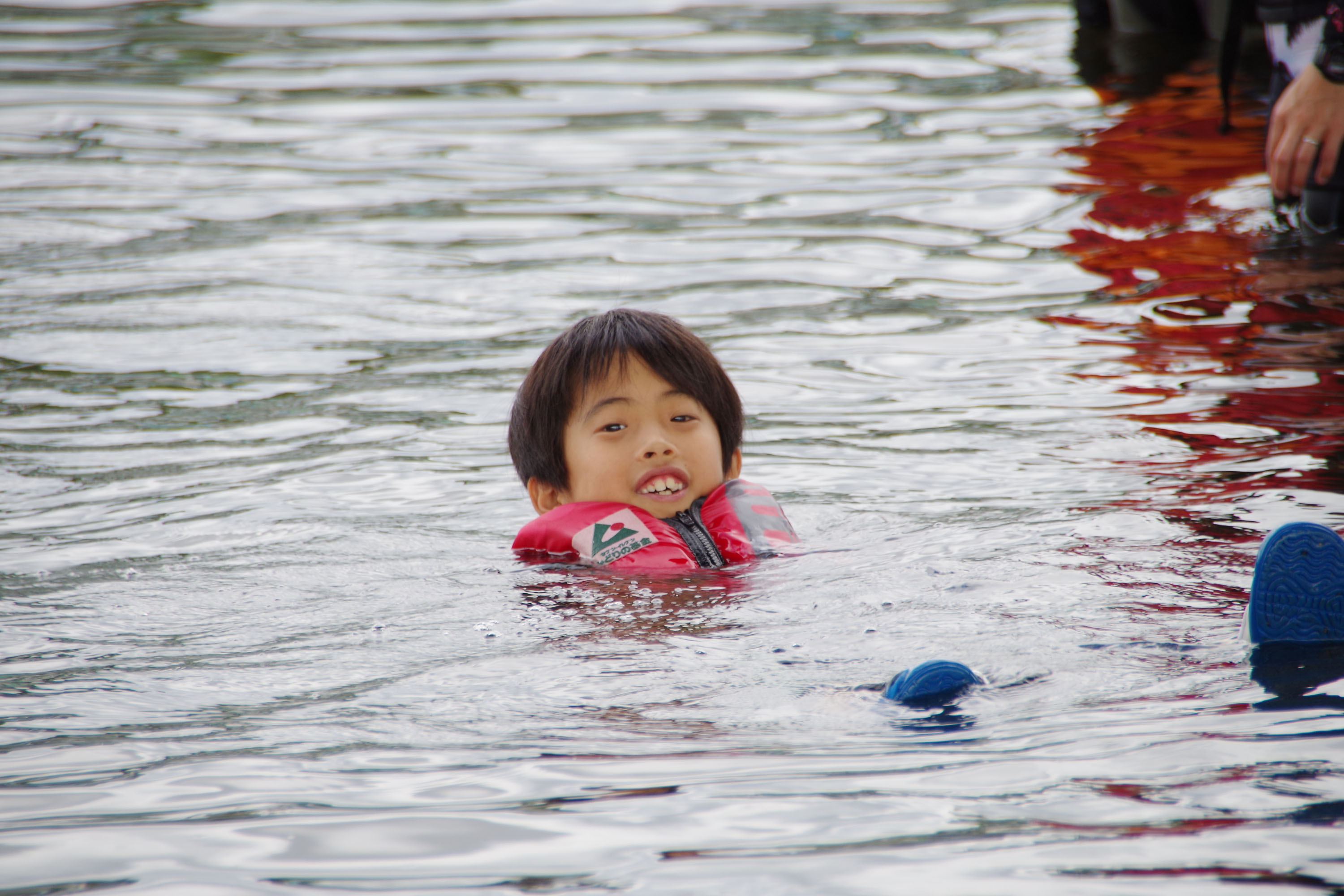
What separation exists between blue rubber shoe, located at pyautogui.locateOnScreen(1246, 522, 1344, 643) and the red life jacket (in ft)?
4.74

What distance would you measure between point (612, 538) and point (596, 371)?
17.6 inches

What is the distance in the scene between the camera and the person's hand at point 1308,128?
201 inches

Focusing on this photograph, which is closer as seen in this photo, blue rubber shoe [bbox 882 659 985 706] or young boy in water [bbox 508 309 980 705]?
blue rubber shoe [bbox 882 659 985 706]

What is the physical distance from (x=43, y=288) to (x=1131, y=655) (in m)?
5.74

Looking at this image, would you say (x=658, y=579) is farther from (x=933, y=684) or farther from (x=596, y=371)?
(x=933, y=684)

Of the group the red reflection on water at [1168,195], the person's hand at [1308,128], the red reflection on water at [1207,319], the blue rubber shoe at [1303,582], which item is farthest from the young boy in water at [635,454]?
the red reflection on water at [1168,195]

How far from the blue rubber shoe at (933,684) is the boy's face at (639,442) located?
1.32 m

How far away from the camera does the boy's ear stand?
3.96 meters

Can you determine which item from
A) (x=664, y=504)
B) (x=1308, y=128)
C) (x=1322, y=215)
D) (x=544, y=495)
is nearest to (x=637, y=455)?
(x=664, y=504)

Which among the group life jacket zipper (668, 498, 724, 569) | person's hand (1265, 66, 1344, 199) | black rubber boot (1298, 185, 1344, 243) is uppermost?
person's hand (1265, 66, 1344, 199)

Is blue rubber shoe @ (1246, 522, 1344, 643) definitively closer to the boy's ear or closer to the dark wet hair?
the dark wet hair

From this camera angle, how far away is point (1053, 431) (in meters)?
4.80

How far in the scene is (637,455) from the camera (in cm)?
372

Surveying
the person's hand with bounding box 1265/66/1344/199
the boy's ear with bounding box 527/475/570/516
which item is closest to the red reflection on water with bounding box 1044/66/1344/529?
the person's hand with bounding box 1265/66/1344/199
